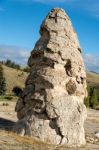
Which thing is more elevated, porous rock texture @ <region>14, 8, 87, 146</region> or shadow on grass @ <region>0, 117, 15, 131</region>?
porous rock texture @ <region>14, 8, 87, 146</region>

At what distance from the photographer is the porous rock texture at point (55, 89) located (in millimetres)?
23359

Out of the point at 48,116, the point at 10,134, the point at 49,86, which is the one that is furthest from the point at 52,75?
the point at 10,134

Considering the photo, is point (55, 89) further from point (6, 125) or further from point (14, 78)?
point (14, 78)

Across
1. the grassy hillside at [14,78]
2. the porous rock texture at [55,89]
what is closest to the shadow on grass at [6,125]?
the porous rock texture at [55,89]

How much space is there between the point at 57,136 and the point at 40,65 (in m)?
4.18

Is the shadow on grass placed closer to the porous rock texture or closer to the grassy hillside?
the porous rock texture

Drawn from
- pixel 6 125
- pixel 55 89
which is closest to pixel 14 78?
pixel 6 125

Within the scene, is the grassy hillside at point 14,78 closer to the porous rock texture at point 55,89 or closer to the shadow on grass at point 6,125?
the shadow on grass at point 6,125

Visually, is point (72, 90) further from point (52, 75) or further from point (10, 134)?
point (10, 134)

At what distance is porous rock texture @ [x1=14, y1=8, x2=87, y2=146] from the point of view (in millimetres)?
23359

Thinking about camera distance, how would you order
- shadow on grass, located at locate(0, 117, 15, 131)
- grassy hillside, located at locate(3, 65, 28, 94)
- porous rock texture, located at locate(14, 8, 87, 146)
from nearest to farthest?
porous rock texture, located at locate(14, 8, 87, 146) < shadow on grass, located at locate(0, 117, 15, 131) < grassy hillside, located at locate(3, 65, 28, 94)

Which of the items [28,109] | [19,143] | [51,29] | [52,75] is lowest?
[19,143]

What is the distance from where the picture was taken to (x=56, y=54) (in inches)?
963

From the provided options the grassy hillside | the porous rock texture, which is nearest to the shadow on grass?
the porous rock texture
